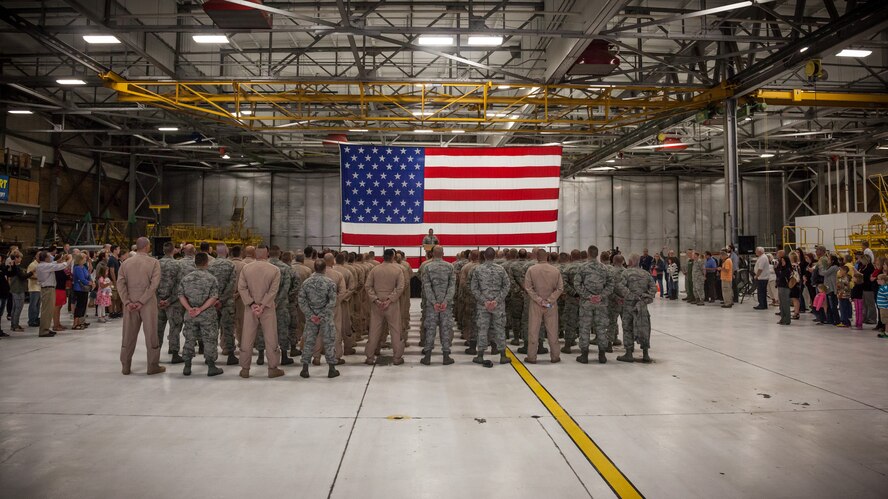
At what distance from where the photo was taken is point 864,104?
1841cm

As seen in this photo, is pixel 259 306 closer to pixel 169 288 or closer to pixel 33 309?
pixel 169 288

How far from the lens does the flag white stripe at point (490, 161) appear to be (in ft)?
51.9

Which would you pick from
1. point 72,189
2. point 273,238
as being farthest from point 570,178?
point 72,189

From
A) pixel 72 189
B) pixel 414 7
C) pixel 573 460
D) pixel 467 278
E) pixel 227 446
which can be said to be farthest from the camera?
pixel 72 189

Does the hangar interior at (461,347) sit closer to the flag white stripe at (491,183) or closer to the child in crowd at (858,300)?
the child in crowd at (858,300)

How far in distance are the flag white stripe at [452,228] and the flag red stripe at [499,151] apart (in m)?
2.22

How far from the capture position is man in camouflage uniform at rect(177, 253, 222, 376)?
287 inches

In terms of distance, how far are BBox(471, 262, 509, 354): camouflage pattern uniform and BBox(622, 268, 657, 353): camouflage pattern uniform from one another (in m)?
1.99

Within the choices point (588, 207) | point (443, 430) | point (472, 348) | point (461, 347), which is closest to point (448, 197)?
point (461, 347)

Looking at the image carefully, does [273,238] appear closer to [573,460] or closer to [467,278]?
[467,278]

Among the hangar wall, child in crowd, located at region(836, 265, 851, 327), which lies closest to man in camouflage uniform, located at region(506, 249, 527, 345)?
child in crowd, located at region(836, 265, 851, 327)

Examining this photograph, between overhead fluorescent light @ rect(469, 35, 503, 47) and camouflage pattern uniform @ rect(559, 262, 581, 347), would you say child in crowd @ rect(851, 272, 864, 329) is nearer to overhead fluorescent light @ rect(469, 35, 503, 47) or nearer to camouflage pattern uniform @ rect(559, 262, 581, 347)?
camouflage pattern uniform @ rect(559, 262, 581, 347)

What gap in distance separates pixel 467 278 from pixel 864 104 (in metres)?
18.0

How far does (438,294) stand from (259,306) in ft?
9.01
